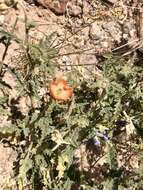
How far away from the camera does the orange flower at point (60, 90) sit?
2.49m

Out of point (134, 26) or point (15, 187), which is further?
point (134, 26)

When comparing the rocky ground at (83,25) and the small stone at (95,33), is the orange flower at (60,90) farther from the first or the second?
the small stone at (95,33)

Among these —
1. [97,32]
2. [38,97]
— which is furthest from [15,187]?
[97,32]

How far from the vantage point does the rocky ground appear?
321 cm

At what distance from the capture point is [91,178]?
300 cm

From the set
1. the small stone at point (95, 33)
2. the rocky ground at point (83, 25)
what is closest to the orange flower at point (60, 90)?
the rocky ground at point (83, 25)

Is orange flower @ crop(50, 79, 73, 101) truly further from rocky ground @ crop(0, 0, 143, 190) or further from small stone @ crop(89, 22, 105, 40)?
small stone @ crop(89, 22, 105, 40)

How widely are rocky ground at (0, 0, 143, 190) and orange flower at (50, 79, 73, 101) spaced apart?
58cm

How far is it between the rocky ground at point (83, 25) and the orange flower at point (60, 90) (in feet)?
1.90

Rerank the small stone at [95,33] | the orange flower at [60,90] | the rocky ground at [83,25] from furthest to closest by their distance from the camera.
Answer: the small stone at [95,33]
the rocky ground at [83,25]
the orange flower at [60,90]

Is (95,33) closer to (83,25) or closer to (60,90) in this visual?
(83,25)

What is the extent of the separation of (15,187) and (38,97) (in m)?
0.53

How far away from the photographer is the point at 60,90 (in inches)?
97.0

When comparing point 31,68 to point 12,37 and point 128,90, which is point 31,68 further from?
point 128,90
